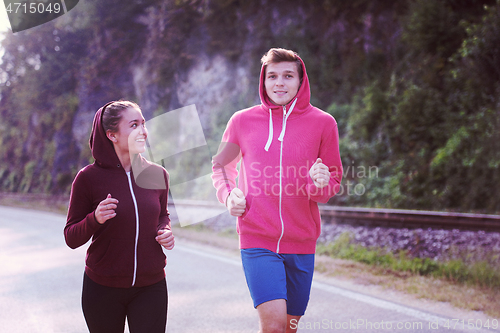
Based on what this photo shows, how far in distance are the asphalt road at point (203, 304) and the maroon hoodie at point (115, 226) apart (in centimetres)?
236

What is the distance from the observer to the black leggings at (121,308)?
261 centimetres

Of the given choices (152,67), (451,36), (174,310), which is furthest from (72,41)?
(174,310)

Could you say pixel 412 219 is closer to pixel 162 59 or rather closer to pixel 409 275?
pixel 409 275

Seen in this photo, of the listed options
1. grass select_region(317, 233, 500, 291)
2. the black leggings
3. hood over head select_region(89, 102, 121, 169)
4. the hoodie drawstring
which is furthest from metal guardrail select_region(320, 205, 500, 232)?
hood over head select_region(89, 102, 121, 169)

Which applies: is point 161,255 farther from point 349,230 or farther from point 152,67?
point 152,67

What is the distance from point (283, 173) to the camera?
113 inches

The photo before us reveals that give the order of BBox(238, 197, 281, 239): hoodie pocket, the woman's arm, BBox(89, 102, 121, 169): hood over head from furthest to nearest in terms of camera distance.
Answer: BBox(238, 197, 281, 239): hoodie pocket → BBox(89, 102, 121, 169): hood over head → the woman's arm

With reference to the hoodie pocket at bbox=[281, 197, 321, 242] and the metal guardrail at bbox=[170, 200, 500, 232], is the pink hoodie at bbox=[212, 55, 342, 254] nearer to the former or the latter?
the hoodie pocket at bbox=[281, 197, 321, 242]

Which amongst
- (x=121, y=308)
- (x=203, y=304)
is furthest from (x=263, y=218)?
(x=203, y=304)

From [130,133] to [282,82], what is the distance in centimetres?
103

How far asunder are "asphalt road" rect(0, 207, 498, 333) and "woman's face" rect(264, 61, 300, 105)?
2717mm

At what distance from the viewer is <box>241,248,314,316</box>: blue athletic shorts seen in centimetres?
275

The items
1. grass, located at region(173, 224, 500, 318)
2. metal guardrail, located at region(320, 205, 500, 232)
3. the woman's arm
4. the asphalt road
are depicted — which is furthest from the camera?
metal guardrail, located at region(320, 205, 500, 232)

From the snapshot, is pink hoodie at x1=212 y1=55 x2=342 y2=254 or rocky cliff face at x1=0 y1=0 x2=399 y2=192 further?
rocky cliff face at x1=0 y1=0 x2=399 y2=192
